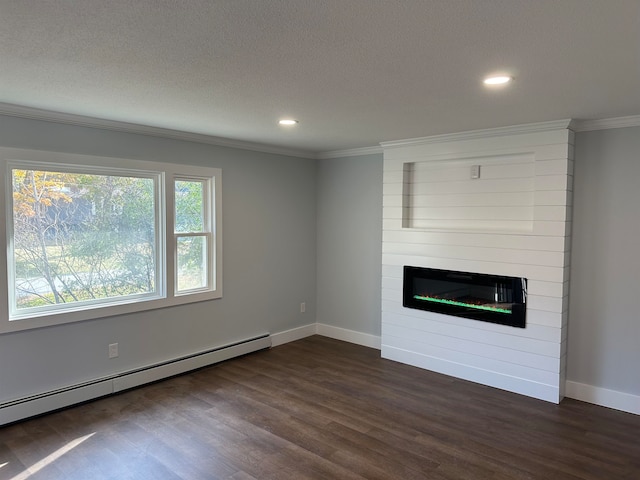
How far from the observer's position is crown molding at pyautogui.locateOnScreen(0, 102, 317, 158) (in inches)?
127

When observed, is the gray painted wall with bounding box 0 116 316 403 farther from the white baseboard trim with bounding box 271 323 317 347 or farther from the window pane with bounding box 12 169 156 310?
the window pane with bounding box 12 169 156 310

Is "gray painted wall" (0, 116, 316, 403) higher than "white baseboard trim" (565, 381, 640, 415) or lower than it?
higher

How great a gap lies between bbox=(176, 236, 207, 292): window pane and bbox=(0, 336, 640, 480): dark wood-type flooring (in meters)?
0.94

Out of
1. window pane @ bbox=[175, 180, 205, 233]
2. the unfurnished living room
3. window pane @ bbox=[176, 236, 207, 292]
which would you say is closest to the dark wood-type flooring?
the unfurnished living room

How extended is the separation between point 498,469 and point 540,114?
8.40 ft

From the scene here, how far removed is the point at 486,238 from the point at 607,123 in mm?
1333

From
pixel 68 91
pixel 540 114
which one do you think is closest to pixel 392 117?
pixel 540 114

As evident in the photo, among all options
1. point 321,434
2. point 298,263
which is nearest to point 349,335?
point 298,263

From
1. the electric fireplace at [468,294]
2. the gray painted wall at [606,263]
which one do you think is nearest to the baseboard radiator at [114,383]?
the electric fireplace at [468,294]

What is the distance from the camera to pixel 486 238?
13.3 feet

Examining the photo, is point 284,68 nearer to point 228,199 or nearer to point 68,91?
point 68,91

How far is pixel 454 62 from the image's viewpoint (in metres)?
2.18

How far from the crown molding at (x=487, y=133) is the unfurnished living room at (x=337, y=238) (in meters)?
0.02

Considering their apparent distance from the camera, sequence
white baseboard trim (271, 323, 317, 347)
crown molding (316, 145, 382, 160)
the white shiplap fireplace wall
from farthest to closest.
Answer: white baseboard trim (271, 323, 317, 347)
crown molding (316, 145, 382, 160)
the white shiplap fireplace wall
